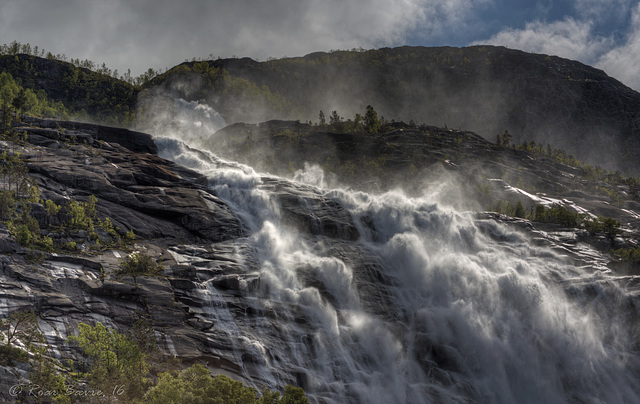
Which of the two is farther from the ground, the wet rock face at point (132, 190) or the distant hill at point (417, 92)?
the distant hill at point (417, 92)

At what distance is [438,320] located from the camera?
44.3 meters

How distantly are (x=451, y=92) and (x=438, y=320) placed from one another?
426ft

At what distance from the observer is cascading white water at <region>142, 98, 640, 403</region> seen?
125 feet

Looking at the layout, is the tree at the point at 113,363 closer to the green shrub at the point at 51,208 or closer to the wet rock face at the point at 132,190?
the green shrub at the point at 51,208

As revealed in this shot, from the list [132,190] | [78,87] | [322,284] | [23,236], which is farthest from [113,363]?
[78,87]

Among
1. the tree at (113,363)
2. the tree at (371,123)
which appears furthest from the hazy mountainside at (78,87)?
the tree at (113,363)

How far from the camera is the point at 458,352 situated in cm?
4191

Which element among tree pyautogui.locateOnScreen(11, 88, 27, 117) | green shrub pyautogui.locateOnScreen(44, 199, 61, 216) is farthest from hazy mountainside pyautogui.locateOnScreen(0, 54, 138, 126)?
green shrub pyautogui.locateOnScreen(44, 199, 61, 216)

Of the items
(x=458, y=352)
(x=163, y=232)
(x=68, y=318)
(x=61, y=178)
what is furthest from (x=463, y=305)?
(x=61, y=178)

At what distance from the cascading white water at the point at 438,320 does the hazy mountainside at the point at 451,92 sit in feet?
303

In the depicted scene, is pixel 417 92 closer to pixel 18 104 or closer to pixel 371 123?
pixel 371 123

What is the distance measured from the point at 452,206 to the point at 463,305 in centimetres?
3470

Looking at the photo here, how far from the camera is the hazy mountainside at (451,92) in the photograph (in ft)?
455

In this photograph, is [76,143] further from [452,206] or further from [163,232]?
[452,206]
